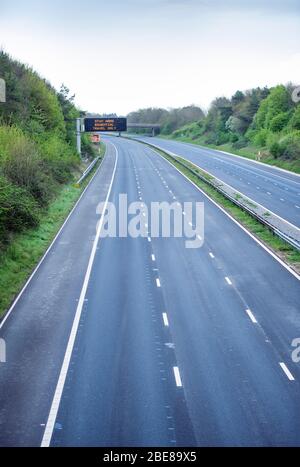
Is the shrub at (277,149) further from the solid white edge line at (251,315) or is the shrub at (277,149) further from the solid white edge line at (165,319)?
the solid white edge line at (165,319)

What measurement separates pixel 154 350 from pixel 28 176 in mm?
22369

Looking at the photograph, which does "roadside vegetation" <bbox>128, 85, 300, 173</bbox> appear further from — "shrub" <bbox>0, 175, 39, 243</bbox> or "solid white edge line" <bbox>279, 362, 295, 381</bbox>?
"solid white edge line" <bbox>279, 362, 295, 381</bbox>

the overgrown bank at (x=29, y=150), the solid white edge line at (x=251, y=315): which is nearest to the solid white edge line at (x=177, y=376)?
the solid white edge line at (x=251, y=315)

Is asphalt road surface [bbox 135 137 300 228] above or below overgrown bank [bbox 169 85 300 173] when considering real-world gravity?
below

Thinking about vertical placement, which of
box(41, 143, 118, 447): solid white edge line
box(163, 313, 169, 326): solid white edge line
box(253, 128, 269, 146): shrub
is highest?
box(253, 128, 269, 146): shrub

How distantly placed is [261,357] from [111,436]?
18.9ft

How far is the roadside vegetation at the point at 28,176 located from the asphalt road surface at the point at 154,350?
1472mm

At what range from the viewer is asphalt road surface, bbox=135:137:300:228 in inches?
1615

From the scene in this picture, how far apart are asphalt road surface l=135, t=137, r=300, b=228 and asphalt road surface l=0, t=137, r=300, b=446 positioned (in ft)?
42.6

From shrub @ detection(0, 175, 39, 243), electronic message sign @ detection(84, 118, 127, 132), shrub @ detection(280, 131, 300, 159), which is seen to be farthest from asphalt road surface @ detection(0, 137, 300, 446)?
electronic message sign @ detection(84, 118, 127, 132)

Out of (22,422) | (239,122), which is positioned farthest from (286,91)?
(22,422)

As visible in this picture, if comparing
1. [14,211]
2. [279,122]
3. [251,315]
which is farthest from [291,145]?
[251,315]
